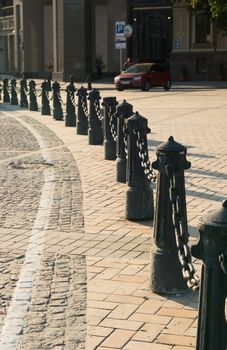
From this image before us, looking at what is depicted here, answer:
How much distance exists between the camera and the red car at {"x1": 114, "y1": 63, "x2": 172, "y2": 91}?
3484 centimetres

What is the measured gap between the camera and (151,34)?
54.4m

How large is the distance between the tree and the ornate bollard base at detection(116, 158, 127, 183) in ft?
83.1

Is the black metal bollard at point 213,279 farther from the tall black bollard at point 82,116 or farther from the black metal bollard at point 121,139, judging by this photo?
the tall black bollard at point 82,116

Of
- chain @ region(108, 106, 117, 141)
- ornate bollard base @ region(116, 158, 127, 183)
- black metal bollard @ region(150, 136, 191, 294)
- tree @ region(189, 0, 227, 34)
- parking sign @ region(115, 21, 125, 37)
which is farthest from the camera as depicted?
tree @ region(189, 0, 227, 34)

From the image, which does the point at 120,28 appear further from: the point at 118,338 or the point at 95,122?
the point at 118,338

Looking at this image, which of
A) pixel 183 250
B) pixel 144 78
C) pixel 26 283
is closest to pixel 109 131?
pixel 26 283

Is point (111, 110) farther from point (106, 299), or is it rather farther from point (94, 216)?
point (106, 299)

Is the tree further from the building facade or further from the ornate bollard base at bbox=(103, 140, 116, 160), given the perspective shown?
the ornate bollard base at bbox=(103, 140, 116, 160)

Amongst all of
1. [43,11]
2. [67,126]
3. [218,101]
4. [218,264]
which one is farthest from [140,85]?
[218,264]

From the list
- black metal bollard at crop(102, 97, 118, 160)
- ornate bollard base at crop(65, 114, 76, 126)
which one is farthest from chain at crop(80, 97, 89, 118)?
black metal bollard at crop(102, 97, 118, 160)

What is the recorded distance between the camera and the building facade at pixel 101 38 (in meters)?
45.1

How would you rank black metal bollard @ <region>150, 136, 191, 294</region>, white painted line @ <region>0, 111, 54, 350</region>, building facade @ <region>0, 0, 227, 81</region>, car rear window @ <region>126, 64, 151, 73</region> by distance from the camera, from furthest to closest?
building facade @ <region>0, 0, 227, 81</region> → car rear window @ <region>126, 64, 151, 73</region> → black metal bollard @ <region>150, 136, 191, 294</region> → white painted line @ <region>0, 111, 54, 350</region>

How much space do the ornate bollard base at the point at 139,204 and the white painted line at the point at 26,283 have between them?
0.94 m

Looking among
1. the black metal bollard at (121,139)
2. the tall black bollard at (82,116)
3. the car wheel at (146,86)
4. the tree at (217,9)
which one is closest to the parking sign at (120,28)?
the car wheel at (146,86)
